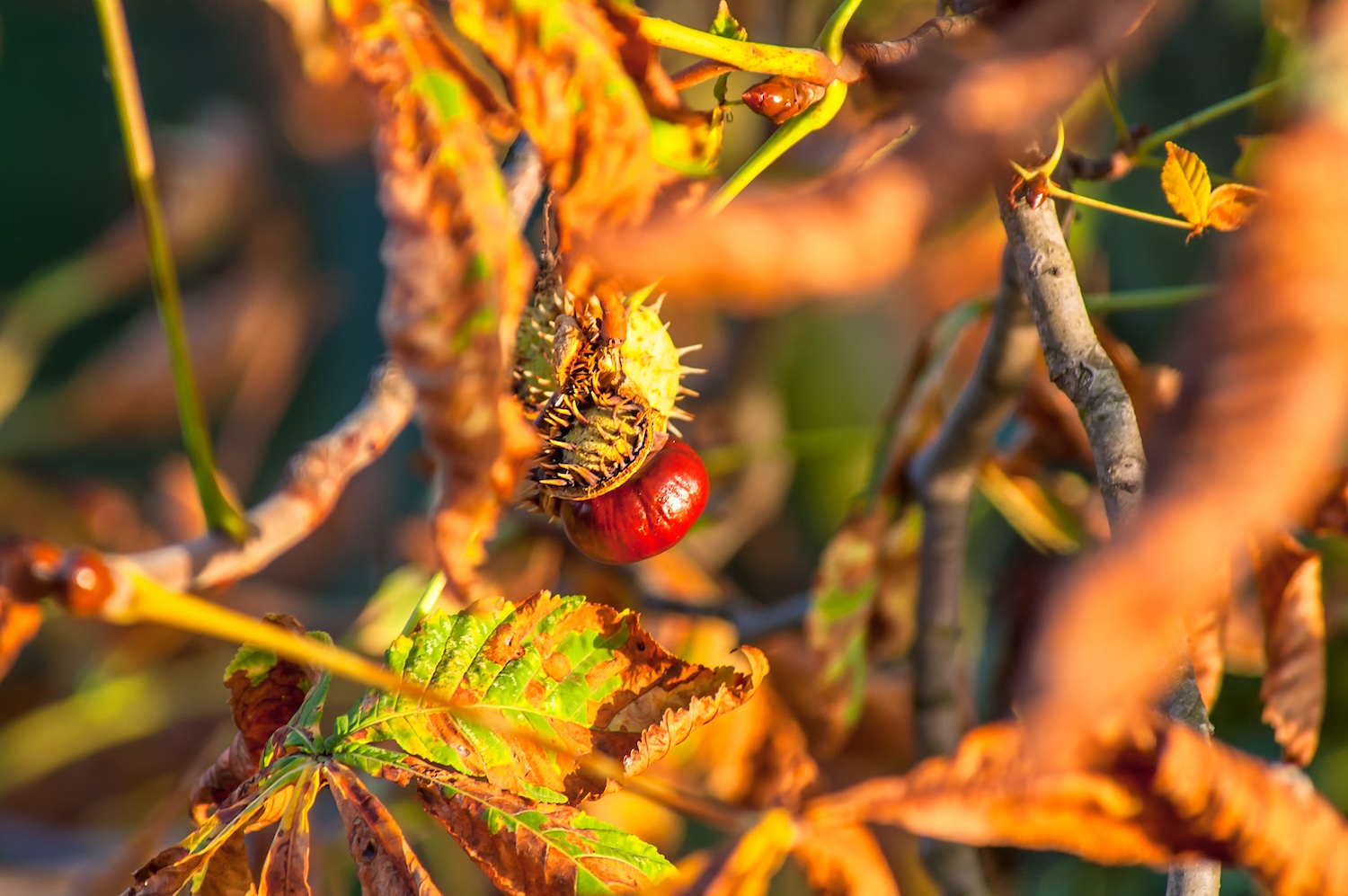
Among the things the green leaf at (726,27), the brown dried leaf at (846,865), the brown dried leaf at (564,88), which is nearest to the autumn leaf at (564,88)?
the brown dried leaf at (564,88)

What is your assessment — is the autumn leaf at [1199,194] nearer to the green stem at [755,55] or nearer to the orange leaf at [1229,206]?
the orange leaf at [1229,206]

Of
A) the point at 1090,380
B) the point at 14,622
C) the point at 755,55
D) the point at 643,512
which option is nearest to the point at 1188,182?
the point at 1090,380

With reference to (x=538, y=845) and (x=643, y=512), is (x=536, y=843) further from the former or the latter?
(x=643, y=512)

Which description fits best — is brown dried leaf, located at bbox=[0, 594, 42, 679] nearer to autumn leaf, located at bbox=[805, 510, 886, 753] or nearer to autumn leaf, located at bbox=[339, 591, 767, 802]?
autumn leaf, located at bbox=[339, 591, 767, 802]

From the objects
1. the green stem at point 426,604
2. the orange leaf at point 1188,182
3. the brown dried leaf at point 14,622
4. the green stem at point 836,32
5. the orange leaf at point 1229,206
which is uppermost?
the green stem at point 836,32

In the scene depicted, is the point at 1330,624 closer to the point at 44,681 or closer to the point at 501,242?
the point at 501,242

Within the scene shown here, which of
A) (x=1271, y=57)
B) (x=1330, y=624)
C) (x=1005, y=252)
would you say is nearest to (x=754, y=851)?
(x=1005, y=252)

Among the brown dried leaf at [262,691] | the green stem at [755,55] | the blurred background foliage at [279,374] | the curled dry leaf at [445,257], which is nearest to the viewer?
the curled dry leaf at [445,257]
